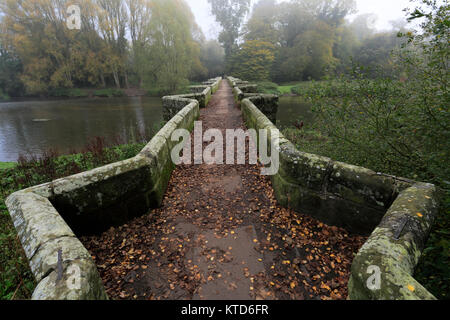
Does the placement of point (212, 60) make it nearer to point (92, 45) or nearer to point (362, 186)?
point (92, 45)

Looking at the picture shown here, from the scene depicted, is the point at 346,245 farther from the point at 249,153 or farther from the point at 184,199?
the point at 249,153

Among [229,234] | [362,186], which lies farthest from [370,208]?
[229,234]

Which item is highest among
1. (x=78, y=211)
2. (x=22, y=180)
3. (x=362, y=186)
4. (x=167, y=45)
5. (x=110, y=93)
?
(x=167, y=45)

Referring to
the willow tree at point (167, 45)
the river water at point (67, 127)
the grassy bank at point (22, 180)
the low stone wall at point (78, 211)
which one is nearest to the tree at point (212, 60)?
the willow tree at point (167, 45)

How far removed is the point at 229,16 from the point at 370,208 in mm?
53111

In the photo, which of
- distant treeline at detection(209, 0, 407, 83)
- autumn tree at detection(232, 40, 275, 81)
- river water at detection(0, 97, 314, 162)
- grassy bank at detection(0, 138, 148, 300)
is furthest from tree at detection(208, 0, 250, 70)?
grassy bank at detection(0, 138, 148, 300)

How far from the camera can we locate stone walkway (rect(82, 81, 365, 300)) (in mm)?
2328

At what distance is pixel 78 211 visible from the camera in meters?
2.69

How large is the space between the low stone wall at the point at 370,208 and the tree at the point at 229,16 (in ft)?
156

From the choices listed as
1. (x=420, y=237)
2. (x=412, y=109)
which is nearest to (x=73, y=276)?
(x=420, y=237)

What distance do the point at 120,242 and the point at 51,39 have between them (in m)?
44.3

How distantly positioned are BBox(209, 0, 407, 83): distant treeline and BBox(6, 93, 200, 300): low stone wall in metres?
33.2

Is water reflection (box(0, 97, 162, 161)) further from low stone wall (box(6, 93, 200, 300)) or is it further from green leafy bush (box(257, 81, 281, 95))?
green leafy bush (box(257, 81, 281, 95))
